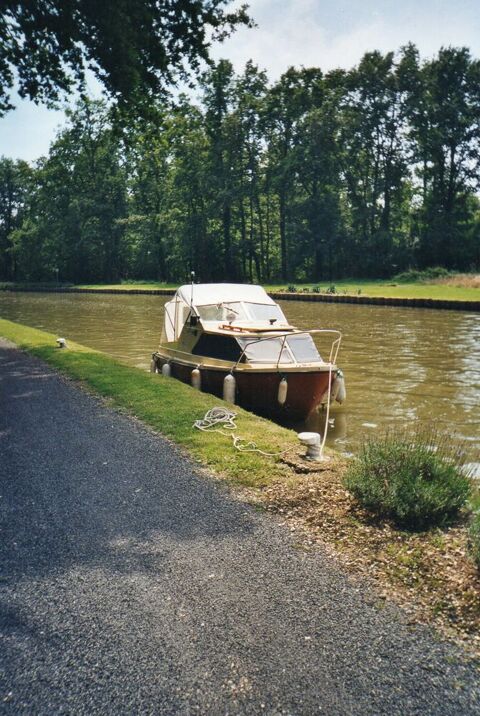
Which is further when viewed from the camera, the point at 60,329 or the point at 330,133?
the point at 330,133

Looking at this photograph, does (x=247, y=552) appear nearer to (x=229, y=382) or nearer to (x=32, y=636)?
(x=32, y=636)

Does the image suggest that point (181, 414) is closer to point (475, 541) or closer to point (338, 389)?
point (338, 389)

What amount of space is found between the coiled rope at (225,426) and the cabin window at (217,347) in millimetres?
3174

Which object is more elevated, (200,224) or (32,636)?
(200,224)

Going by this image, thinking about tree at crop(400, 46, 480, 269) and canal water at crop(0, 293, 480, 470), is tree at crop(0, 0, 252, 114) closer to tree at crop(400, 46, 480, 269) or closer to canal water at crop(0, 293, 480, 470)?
canal water at crop(0, 293, 480, 470)

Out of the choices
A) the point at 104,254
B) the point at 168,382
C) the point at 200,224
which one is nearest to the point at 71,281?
the point at 104,254

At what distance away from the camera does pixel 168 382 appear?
12.8m

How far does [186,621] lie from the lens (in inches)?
153

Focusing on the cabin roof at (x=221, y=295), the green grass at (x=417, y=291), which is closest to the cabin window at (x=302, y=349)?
the cabin roof at (x=221, y=295)

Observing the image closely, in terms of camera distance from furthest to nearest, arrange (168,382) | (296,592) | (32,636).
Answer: (168,382) < (296,592) < (32,636)

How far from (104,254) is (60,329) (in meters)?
50.3

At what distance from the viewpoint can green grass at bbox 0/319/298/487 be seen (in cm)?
704

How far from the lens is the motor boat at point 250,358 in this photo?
39.0ft

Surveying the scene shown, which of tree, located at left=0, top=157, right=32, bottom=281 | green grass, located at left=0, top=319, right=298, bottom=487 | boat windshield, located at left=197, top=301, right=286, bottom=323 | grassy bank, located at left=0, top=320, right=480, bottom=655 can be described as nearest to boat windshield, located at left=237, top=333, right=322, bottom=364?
green grass, located at left=0, top=319, right=298, bottom=487
